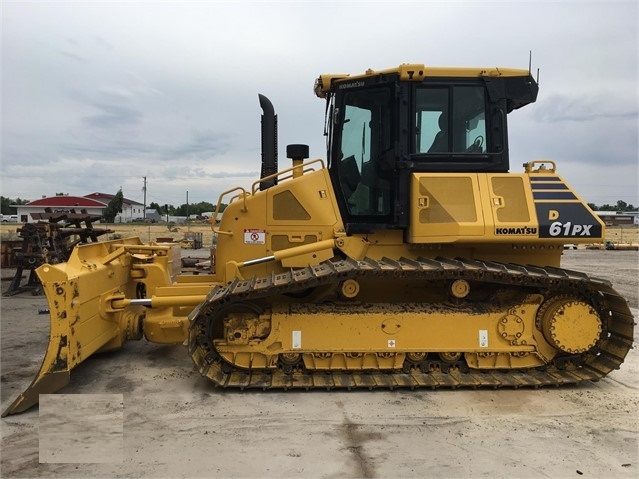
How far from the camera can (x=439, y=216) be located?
5191 mm

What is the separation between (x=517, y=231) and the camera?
508 cm

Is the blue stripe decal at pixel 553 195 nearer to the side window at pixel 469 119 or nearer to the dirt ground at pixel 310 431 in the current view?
the side window at pixel 469 119

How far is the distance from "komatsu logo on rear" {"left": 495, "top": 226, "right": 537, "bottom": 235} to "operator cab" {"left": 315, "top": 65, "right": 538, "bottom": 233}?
0.76m

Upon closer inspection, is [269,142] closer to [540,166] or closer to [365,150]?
[365,150]

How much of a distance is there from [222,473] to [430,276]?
2.71 metres

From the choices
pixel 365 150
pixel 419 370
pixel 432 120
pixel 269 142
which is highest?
pixel 432 120

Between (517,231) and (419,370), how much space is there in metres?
1.83

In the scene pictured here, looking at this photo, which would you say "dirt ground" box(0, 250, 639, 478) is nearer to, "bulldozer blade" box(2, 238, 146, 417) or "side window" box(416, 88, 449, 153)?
"bulldozer blade" box(2, 238, 146, 417)

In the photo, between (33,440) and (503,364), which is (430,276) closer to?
(503,364)

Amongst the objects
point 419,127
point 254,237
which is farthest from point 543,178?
point 254,237

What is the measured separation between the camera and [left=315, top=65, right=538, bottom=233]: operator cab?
209 inches

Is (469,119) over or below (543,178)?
over

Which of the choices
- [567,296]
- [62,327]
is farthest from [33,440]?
[567,296]

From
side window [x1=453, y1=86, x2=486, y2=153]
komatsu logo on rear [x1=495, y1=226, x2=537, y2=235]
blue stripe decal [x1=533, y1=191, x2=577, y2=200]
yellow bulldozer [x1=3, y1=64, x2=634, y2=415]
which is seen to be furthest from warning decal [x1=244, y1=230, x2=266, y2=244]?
blue stripe decal [x1=533, y1=191, x2=577, y2=200]
